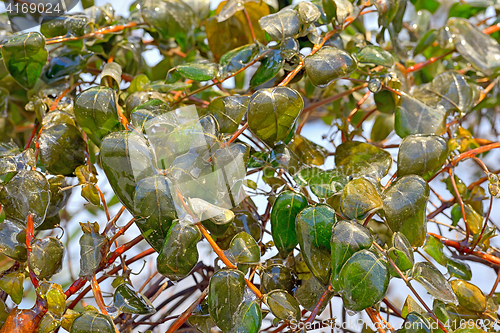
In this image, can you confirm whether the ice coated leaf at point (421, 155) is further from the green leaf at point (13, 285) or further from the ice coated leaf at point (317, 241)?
the green leaf at point (13, 285)

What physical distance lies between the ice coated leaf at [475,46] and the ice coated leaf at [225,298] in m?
0.42

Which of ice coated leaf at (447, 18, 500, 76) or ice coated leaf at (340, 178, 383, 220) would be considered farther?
ice coated leaf at (447, 18, 500, 76)

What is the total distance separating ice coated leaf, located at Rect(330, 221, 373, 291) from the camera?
0.91 feet

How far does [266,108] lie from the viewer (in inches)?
12.4

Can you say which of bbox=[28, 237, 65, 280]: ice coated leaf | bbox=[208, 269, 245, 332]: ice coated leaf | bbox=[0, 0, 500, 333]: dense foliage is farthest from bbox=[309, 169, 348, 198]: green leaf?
bbox=[28, 237, 65, 280]: ice coated leaf

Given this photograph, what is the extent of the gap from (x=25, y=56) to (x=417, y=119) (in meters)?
0.39

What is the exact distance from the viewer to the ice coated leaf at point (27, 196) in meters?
0.33

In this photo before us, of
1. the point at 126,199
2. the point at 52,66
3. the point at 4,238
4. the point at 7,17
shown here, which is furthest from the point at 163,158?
the point at 7,17

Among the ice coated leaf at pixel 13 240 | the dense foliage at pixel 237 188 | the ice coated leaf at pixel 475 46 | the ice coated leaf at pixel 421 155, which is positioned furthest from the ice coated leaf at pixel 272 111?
the ice coated leaf at pixel 475 46

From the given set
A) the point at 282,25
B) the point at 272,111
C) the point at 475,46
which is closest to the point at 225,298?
the point at 272,111

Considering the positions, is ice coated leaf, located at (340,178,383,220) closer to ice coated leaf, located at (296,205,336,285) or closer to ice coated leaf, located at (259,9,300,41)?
ice coated leaf, located at (296,205,336,285)

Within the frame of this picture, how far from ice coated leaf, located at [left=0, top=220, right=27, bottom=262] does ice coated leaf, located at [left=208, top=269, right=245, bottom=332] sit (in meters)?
0.17

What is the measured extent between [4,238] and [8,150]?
0.11 metres

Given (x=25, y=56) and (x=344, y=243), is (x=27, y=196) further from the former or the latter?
(x=344, y=243)
